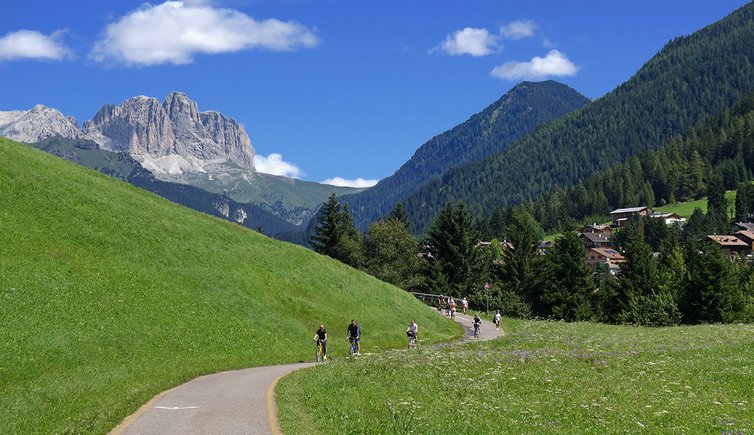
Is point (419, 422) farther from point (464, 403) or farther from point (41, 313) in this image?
point (41, 313)

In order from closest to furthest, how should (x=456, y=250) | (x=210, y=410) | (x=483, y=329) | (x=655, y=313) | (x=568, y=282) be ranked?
(x=210, y=410) < (x=483, y=329) < (x=655, y=313) < (x=568, y=282) < (x=456, y=250)

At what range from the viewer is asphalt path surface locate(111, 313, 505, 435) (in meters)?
18.5

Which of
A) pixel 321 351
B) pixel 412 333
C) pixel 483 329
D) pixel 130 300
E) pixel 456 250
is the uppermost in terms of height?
pixel 456 250

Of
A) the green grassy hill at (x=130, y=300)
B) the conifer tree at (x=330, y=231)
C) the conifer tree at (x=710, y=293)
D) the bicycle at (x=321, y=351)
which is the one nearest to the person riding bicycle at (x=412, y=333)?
the green grassy hill at (x=130, y=300)

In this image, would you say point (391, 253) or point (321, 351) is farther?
point (391, 253)

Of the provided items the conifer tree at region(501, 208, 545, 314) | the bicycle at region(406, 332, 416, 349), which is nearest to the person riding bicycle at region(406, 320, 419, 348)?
the bicycle at region(406, 332, 416, 349)

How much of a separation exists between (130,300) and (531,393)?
26473mm

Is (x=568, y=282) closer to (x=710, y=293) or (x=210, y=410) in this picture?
(x=710, y=293)

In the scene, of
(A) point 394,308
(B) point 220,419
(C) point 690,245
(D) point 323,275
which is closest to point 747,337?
(A) point 394,308

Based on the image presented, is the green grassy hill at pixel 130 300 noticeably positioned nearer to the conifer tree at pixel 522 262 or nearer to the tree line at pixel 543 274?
the tree line at pixel 543 274

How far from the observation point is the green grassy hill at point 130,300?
88.0 feet

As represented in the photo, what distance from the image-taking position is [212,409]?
70.9 ft

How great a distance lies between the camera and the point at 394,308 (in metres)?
62.5

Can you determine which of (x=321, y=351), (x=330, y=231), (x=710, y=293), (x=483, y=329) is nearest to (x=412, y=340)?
(x=321, y=351)
